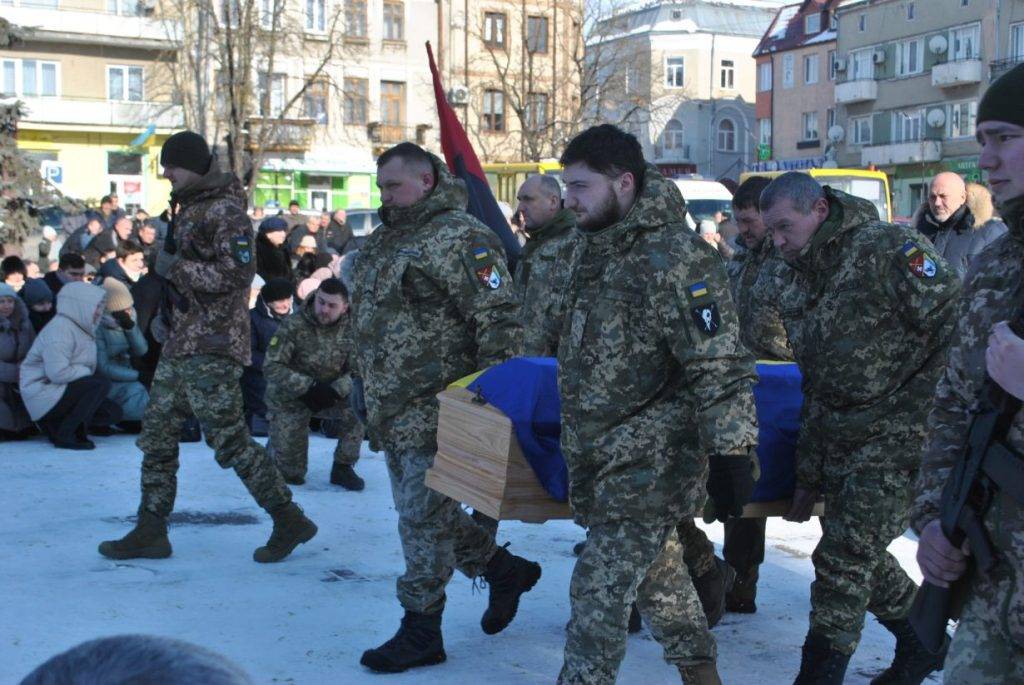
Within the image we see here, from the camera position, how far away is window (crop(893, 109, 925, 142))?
177 feet

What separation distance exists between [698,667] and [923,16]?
53.3m

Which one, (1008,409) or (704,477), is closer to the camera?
(1008,409)

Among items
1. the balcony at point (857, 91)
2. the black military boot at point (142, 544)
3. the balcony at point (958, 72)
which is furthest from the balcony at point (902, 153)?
the black military boot at point (142, 544)

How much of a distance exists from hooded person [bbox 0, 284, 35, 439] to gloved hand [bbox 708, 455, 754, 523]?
803 cm

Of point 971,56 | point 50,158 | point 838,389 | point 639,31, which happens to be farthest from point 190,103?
point 838,389

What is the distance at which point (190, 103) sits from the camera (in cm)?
4250

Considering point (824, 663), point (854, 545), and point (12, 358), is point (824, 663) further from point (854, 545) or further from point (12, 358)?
point (12, 358)

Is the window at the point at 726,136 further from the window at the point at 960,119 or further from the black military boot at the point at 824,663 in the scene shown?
the black military boot at the point at 824,663

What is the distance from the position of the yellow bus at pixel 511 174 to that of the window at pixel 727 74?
44.6m

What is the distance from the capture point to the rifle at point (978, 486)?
2.97m

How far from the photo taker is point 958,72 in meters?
50.3

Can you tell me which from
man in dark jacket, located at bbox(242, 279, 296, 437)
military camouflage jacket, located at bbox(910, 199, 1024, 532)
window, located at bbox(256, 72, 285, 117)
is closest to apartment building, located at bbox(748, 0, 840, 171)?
window, located at bbox(256, 72, 285, 117)

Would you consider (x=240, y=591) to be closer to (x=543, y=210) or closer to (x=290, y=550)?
(x=290, y=550)

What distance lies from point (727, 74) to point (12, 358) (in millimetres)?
64840
